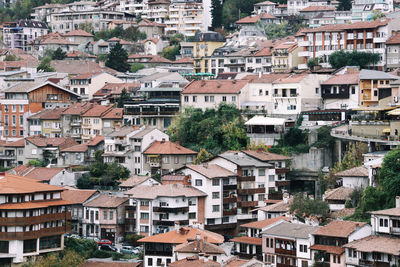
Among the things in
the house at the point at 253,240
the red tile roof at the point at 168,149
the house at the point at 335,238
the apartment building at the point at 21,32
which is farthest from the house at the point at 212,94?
the apartment building at the point at 21,32

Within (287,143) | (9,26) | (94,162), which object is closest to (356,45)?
(287,143)

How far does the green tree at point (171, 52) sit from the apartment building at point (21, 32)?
22.5m

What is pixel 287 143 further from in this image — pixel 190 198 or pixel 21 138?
pixel 21 138

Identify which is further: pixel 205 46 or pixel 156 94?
pixel 205 46

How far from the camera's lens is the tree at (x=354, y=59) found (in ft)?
308

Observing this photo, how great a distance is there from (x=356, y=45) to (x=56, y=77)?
97.3 ft

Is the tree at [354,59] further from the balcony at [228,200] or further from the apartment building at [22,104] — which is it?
the apartment building at [22,104]

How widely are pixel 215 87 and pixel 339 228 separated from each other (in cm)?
3315

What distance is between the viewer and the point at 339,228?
198 feet

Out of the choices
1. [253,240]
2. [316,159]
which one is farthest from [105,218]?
[316,159]

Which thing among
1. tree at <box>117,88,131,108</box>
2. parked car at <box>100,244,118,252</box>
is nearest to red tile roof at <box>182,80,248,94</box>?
tree at <box>117,88,131,108</box>

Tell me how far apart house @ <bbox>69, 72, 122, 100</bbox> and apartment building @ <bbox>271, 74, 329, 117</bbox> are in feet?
74.6

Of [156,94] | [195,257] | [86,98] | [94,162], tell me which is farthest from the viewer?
[86,98]

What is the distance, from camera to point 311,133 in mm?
82062
